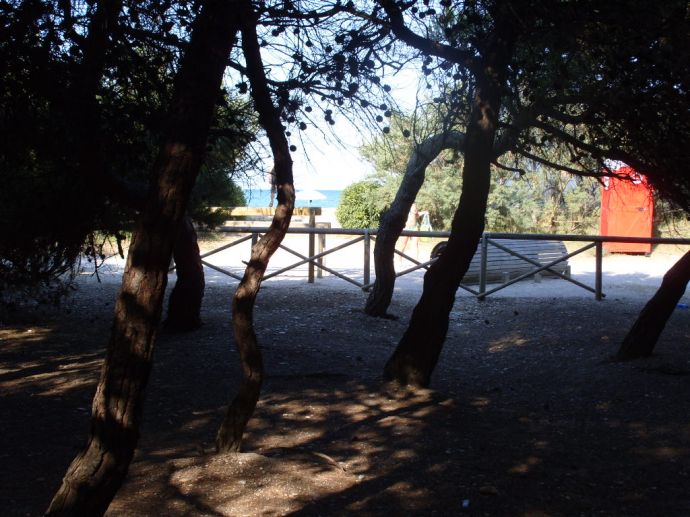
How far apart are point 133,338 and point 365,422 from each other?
2.93 m

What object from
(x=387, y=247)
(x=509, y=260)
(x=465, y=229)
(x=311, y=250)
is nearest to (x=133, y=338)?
(x=465, y=229)

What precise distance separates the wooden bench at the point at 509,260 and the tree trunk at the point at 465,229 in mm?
6869

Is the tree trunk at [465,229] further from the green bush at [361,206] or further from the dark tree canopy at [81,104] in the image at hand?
the green bush at [361,206]

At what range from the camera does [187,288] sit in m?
8.39

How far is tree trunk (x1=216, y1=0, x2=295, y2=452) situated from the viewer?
4320 mm

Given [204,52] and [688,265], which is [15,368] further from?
[688,265]

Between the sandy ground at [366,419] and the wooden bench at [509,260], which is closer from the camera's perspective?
the sandy ground at [366,419]

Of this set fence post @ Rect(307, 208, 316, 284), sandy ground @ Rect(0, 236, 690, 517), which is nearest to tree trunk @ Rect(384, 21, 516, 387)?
sandy ground @ Rect(0, 236, 690, 517)

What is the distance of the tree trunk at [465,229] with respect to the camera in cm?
603

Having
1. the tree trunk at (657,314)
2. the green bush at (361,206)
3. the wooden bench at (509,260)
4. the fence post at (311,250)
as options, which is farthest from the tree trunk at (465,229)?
the green bush at (361,206)

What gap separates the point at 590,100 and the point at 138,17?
3.87 meters

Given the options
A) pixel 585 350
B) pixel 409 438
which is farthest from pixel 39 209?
pixel 585 350

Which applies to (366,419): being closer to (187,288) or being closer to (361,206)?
A: (187,288)

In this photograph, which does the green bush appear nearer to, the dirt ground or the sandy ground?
the sandy ground
